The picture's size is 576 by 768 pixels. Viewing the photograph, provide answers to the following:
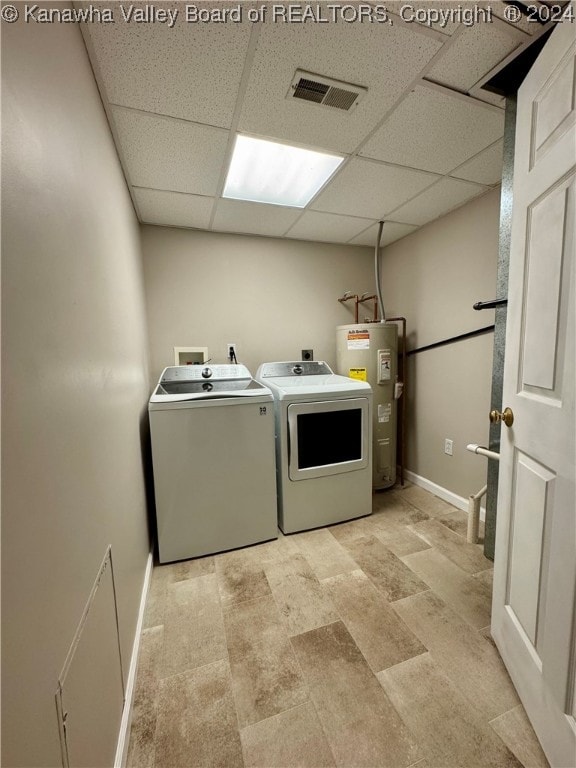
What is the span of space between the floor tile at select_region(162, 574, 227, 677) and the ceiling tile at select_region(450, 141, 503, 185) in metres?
2.71

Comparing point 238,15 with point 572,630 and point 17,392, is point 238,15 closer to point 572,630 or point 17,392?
point 17,392

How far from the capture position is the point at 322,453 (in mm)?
2143

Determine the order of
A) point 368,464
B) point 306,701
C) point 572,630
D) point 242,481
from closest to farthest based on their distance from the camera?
point 572,630
point 306,701
point 242,481
point 368,464

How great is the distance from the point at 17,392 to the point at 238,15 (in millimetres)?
1291

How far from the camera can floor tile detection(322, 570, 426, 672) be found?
1.22 m

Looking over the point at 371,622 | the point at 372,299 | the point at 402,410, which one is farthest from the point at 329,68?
the point at 402,410

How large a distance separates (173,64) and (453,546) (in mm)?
2696

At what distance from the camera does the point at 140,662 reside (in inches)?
48.4

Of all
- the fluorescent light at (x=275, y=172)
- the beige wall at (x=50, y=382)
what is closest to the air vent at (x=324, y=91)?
the fluorescent light at (x=275, y=172)

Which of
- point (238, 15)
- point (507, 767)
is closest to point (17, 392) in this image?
point (238, 15)

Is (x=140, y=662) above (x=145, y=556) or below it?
below

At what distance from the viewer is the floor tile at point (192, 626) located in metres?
1.23

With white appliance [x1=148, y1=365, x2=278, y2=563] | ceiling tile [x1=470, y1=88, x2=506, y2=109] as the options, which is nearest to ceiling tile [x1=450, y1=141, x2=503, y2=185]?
ceiling tile [x1=470, y1=88, x2=506, y2=109]

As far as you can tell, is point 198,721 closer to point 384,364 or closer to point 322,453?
point 322,453
